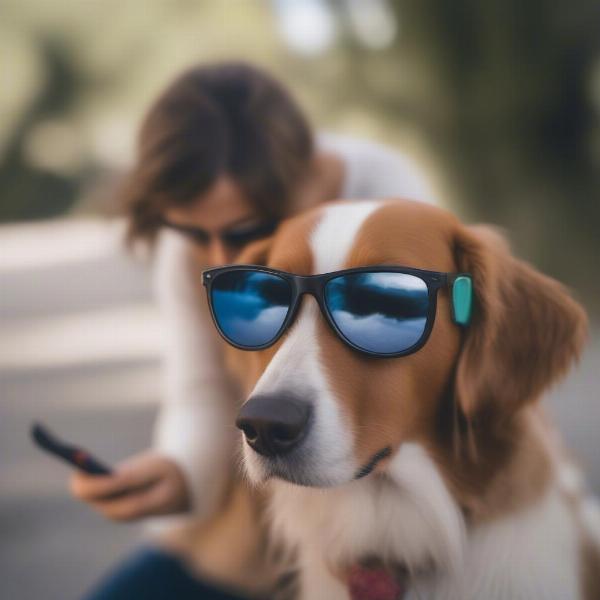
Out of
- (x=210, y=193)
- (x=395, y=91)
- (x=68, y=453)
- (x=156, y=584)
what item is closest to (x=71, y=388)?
(x=156, y=584)

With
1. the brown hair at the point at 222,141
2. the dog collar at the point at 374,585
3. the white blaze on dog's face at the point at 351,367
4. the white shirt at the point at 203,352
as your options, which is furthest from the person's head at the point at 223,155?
the dog collar at the point at 374,585

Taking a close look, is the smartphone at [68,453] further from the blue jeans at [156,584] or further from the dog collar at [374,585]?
the dog collar at [374,585]

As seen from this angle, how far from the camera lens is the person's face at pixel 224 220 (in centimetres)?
115

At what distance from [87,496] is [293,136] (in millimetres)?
729

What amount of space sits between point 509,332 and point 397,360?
0.17 meters

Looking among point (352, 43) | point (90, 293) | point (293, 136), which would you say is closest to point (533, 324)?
point (293, 136)

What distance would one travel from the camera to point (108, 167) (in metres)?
1.42

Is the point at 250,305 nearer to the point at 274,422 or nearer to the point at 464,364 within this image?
the point at 274,422

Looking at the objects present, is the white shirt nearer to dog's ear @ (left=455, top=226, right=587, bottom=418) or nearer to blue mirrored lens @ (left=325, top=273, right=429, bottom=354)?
dog's ear @ (left=455, top=226, right=587, bottom=418)

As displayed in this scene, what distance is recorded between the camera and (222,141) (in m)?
1.13

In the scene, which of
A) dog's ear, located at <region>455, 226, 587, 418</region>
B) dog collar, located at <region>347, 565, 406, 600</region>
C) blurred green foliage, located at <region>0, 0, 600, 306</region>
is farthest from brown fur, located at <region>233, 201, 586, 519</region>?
blurred green foliage, located at <region>0, 0, 600, 306</region>

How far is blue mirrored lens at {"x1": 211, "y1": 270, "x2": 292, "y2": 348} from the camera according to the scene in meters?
0.84

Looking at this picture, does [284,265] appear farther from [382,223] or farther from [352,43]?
[352,43]

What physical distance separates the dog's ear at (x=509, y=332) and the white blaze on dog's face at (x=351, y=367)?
0.03 m
